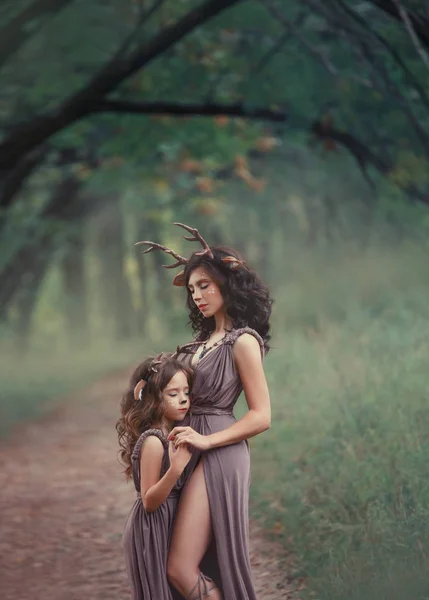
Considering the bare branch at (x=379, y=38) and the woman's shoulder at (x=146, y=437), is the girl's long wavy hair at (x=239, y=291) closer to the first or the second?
the woman's shoulder at (x=146, y=437)

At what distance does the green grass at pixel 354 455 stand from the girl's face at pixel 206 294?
2.01 m

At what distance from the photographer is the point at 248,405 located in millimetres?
4125

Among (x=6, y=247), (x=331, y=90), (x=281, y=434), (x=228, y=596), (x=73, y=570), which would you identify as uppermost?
(x=6, y=247)

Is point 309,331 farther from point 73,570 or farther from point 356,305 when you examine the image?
point 73,570

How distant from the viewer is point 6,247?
13102 millimetres

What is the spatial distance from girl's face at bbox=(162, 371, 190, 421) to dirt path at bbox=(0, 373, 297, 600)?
2024 millimetres

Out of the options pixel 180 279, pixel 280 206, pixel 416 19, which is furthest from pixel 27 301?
pixel 180 279

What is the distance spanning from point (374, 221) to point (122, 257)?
4832 millimetres

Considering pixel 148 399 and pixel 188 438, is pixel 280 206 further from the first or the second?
pixel 188 438

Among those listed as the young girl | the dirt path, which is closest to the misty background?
the dirt path

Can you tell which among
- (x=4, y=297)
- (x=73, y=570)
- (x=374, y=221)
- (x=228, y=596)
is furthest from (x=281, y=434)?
(x=4, y=297)

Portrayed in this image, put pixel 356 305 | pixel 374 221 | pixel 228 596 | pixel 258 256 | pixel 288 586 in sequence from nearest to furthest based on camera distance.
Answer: pixel 228 596, pixel 288 586, pixel 356 305, pixel 374 221, pixel 258 256

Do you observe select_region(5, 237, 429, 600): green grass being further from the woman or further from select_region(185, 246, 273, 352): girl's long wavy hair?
select_region(185, 246, 273, 352): girl's long wavy hair

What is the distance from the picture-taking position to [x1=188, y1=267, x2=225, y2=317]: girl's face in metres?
4.28
